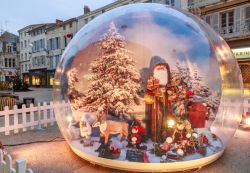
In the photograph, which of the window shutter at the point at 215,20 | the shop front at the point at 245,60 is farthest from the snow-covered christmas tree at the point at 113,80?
the window shutter at the point at 215,20

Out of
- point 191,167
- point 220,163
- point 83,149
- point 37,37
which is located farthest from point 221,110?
point 37,37

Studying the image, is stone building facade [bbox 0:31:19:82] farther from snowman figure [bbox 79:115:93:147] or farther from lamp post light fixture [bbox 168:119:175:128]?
lamp post light fixture [bbox 168:119:175:128]

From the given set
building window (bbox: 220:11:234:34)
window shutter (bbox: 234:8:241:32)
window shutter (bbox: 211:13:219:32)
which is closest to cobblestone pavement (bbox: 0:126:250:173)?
window shutter (bbox: 234:8:241:32)

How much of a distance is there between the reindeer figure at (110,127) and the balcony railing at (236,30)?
18.7 meters

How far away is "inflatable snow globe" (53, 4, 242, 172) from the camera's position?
409 cm

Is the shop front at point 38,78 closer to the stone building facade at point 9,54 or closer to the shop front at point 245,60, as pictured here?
the stone building facade at point 9,54

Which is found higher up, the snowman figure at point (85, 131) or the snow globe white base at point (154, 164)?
the snowman figure at point (85, 131)

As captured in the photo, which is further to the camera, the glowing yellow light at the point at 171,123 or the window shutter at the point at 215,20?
the window shutter at the point at 215,20

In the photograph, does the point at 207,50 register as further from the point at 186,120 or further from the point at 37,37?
the point at 37,37

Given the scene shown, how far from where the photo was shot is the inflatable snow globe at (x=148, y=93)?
4.09 meters

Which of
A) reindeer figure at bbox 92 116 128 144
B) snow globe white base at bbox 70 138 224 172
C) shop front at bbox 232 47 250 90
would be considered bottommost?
snow globe white base at bbox 70 138 224 172

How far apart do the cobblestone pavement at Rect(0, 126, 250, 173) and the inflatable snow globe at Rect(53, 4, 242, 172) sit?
0.20 m

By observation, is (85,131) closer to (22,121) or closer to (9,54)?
(22,121)

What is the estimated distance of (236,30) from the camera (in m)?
20.6
